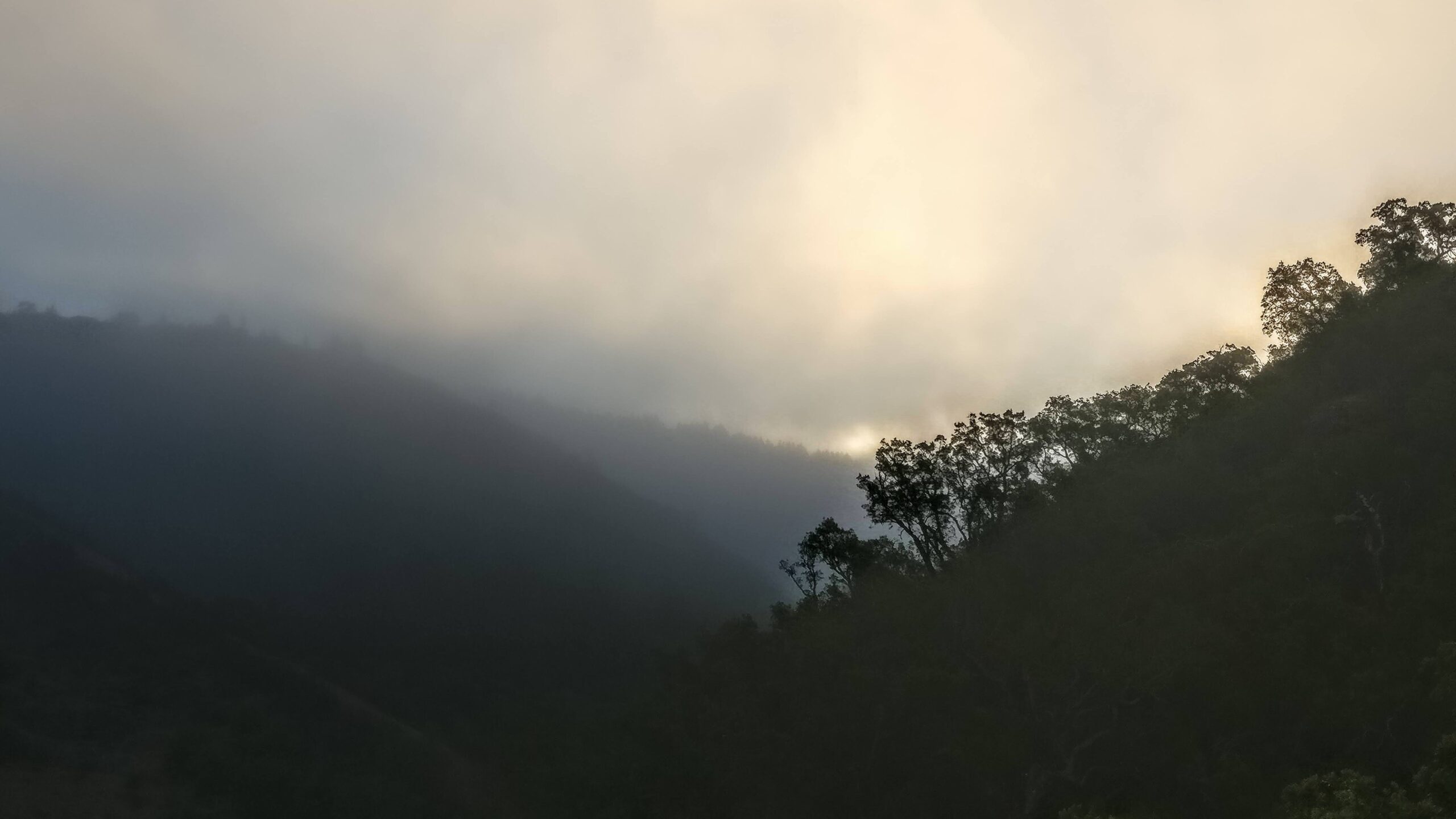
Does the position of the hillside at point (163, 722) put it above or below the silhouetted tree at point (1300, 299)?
below

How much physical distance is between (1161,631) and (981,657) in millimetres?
10196

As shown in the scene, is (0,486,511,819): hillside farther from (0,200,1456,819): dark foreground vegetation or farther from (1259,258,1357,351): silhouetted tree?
(1259,258,1357,351): silhouetted tree

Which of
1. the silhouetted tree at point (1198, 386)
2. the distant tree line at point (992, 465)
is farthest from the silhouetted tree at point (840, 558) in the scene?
the silhouetted tree at point (1198, 386)

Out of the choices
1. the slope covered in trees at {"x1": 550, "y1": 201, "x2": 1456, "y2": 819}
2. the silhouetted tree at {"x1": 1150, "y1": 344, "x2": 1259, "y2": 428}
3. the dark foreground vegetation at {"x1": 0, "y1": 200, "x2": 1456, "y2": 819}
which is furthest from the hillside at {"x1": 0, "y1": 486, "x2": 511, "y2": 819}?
the silhouetted tree at {"x1": 1150, "y1": 344, "x2": 1259, "y2": 428}

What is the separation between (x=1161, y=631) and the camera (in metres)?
44.3

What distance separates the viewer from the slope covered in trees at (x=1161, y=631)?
3650 centimetres

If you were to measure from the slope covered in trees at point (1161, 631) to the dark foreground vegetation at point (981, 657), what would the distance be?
0.21 meters

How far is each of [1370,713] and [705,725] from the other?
3520cm

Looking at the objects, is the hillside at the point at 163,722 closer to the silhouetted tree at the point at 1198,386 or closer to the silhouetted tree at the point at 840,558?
the silhouetted tree at the point at 840,558

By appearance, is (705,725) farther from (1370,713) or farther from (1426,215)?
(1426,215)

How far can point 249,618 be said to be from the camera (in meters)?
78.2

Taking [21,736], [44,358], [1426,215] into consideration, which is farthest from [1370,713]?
[44,358]

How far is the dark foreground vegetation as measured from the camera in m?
38.5

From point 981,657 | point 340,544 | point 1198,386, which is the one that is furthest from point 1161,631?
point 340,544
